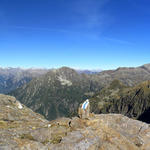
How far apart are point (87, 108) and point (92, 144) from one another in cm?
740

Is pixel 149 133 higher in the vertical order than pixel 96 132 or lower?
lower

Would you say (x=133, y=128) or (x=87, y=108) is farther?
(x=133, y=128)

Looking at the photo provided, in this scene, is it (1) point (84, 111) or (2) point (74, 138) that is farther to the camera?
(1) point (84, 111)

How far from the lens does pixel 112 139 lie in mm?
21609

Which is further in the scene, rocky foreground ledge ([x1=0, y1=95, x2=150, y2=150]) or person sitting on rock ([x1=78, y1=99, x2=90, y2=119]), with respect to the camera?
person sitting on rock ([x1=78, y1=99, x2=90, y2=119])

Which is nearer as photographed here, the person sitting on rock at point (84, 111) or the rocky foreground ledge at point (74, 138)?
the rocky foreground ledge at point (74, 138)

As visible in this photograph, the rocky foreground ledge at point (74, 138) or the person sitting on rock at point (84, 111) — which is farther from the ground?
the person sitting on rock at point (84, 111)

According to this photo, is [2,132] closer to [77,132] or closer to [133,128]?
[77,132]

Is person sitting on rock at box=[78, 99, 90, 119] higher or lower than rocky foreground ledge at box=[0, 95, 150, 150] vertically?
higher

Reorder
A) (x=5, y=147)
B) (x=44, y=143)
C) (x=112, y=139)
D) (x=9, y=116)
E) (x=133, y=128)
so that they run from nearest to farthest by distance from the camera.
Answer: (x=5, y=147) → (x=44, y=143) → (x=112, y=139) → (x=133, y=128) → (x=9, y=116)

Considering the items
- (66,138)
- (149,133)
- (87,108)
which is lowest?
(149,133)

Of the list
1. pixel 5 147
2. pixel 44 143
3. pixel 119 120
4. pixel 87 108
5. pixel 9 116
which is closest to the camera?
pixel 5 147

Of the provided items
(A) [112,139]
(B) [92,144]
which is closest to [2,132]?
(B) [92,144]

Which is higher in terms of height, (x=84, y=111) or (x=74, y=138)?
(x=84, y=111)
